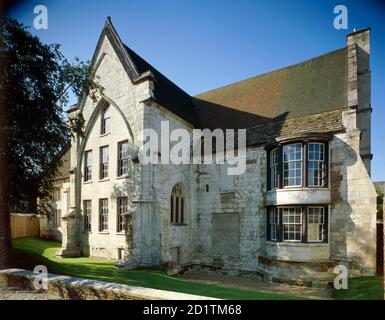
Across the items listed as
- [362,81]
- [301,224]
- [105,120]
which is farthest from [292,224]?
[105,120]

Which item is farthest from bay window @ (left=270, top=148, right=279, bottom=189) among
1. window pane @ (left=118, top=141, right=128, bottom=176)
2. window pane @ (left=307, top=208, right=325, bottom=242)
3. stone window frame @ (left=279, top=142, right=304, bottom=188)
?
window pane @ (left=118, top=141, right=128, bottom=176)

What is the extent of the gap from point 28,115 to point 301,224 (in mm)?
14952

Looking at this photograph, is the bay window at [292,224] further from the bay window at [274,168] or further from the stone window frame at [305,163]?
the bay window at [274,168]

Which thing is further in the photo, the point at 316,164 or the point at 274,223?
the point at 274,223

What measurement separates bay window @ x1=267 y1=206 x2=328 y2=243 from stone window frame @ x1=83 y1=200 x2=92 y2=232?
13.8m

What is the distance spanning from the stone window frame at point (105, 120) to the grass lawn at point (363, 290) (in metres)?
17.6

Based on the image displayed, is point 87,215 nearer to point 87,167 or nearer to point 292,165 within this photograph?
point 87,167

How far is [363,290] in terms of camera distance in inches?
485

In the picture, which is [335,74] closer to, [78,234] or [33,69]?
[33,69]

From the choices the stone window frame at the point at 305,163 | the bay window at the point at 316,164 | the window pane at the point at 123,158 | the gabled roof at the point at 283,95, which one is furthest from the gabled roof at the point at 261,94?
the window pane at the point at 123,158

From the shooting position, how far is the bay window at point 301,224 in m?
15.1

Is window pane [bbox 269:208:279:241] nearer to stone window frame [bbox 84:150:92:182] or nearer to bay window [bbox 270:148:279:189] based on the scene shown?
bay window [bbox 270:148:279:189]
